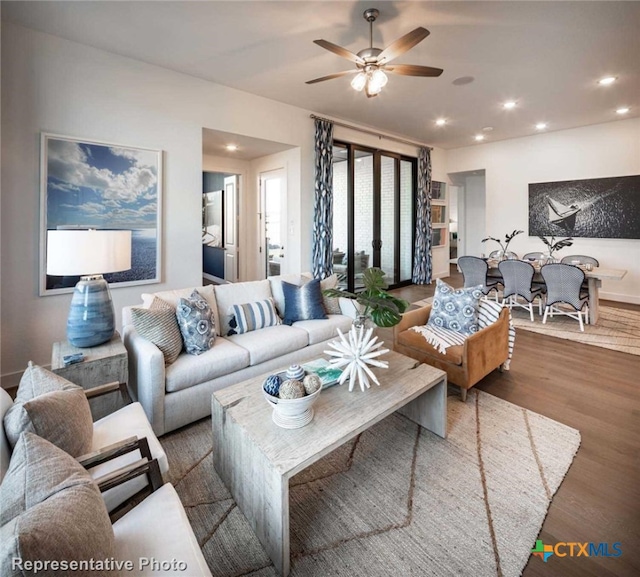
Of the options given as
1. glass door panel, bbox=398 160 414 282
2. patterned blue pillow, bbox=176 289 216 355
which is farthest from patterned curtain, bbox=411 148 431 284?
patterned blue pillow, bbox=176 289 216 355

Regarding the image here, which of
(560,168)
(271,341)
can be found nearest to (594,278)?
(560,168)

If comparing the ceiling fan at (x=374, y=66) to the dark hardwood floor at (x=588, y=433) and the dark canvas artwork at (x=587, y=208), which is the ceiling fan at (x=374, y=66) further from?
the dark canvas artwork at (x=587, y=208)

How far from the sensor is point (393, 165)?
723 cm

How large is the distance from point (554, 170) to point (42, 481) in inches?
335

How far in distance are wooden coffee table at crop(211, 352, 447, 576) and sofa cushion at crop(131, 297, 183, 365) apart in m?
0.69

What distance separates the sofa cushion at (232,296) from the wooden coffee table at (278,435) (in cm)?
116

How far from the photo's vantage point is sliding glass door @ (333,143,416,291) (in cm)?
633

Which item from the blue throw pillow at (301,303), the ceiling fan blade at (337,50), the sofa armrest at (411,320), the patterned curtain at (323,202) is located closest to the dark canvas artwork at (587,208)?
the patterned curtain at (323,202)

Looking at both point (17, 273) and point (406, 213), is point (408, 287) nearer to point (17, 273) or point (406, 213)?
point (406, 213)

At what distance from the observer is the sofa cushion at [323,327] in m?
3.27

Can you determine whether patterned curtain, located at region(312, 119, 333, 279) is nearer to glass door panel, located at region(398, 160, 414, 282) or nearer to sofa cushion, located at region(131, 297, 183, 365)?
glass door panel, located at region(398, 160, 414, 282)

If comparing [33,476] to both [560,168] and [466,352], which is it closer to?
[466,352]

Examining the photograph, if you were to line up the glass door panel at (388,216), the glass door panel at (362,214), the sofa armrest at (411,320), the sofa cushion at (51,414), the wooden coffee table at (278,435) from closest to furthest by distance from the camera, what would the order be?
1. the sofa cushion at (51,414)
2. the wooden coffee table at (278,435)
3. the sofa armrest at (411,320)
4. the glass door panel at (362,214)
5. the glass door panel at (388,216)

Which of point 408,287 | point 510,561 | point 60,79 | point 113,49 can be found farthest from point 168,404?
point 408,287
